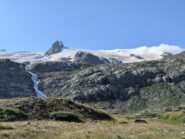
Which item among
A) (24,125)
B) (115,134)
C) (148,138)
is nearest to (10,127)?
(24,125)

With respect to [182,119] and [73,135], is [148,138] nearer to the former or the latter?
[73,135]

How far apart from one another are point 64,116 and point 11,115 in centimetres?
581

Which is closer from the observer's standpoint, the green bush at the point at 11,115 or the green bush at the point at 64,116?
the green bush at the point at 11,115

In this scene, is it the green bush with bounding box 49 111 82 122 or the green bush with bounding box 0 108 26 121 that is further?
the green bush with bounding box 49 111 82 122

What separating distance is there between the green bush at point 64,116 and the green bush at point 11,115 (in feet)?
10.7

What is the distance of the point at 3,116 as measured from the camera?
152 ft

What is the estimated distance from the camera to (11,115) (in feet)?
155

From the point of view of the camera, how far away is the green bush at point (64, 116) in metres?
49.3

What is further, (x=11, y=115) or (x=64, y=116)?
(x=64, y=116)

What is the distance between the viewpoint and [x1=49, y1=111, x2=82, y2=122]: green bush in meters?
49.3

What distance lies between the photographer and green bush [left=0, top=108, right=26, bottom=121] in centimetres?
4607

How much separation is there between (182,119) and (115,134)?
5199 cm

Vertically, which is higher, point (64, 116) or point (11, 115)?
point (11, 115)

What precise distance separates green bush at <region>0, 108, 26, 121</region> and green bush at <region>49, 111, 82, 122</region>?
3.26m
